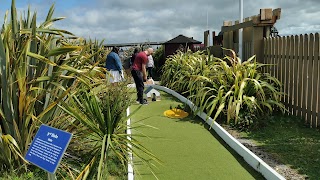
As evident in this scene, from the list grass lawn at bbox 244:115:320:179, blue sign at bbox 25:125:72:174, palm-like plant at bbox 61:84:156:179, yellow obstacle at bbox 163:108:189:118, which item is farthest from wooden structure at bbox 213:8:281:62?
blue sign at bbox 25:125:72:174

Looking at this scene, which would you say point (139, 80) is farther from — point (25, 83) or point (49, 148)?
point (49, 148)

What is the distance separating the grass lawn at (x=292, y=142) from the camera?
4757mm

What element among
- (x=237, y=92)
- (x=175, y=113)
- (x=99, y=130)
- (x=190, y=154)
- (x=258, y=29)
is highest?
(x=258, y=29)

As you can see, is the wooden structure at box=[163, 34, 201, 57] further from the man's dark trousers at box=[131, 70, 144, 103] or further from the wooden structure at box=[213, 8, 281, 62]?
the wooden structure at box=[213, 8, 281, 62]

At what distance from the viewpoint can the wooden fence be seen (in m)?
6.56

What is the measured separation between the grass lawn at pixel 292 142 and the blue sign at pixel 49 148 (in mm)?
3105

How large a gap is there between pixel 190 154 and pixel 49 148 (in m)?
2.90

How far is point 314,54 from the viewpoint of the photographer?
6570 mm

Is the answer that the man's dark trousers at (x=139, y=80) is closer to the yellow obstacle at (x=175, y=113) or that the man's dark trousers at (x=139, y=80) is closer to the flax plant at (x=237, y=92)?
the yellow obstacle at (x=175, y=113)

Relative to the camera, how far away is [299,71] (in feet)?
23.2

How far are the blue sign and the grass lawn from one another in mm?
3105

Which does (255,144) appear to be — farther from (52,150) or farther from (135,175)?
Answer: (52,150)

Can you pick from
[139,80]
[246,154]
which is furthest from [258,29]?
[246,154]

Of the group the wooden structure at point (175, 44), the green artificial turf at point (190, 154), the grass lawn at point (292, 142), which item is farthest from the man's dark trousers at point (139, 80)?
the wooden structure at point (175, 44)
